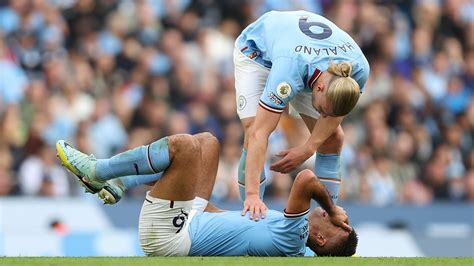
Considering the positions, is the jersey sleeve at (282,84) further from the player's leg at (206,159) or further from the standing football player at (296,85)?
the player's leg at (206,159)

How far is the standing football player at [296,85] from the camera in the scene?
26.8ft

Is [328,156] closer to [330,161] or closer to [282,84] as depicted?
[330,161]

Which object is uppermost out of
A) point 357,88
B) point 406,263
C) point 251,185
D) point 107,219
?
point 357,88

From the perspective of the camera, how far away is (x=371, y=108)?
15.3 m

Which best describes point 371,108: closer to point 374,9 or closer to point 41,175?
point 374,9

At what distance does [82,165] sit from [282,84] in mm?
1489

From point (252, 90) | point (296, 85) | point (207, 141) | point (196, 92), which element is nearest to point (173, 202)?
point (207, 141)

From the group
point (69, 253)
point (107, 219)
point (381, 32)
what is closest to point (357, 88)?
point (69, 253)

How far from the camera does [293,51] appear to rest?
8.48 meters

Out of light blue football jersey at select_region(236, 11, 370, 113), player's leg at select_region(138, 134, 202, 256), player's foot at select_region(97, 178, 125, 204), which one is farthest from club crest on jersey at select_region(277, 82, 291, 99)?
player's foot at select_region(97, 178, 125, 204)

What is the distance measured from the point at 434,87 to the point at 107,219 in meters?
5.55

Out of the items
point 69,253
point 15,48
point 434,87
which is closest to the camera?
point 69,253

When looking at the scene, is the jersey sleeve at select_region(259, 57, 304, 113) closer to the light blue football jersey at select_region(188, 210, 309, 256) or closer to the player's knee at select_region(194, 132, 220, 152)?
the player's knee at select_region(194, 132, 220, 152)

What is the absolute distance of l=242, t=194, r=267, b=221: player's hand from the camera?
8.09 m
